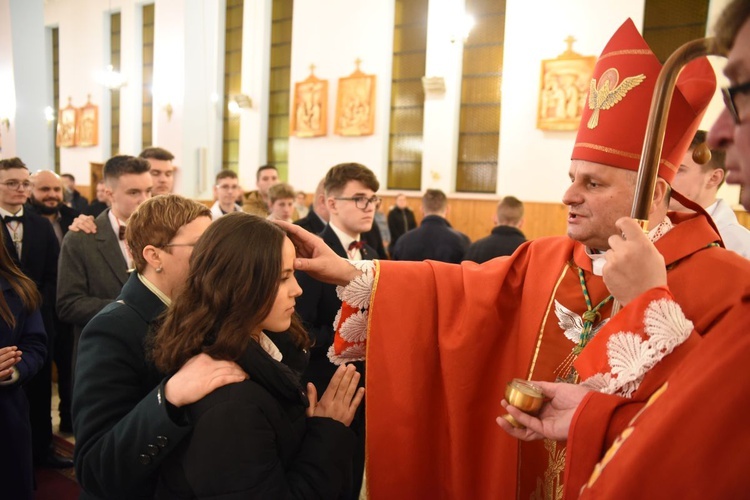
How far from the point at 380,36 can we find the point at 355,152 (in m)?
2.33

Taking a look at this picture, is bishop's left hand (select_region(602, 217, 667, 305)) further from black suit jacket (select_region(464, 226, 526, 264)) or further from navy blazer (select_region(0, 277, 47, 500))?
black suit jacket (select_region(464, 226, 526, 264))

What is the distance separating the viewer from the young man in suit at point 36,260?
368cm

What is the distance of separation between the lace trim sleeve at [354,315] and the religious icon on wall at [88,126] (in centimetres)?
1609

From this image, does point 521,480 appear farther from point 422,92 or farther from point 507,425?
point 422,92

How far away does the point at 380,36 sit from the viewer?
36.2 ft

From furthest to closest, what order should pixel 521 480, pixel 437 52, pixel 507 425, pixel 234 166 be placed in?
pixel 234 166 → pixel 437 52 → pixel 521 480 → pixel 507 425

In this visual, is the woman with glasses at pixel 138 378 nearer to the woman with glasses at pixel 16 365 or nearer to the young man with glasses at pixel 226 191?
the woman with glasses at pixel 16 365

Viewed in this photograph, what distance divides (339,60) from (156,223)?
10.3 m

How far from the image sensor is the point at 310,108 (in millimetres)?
11891

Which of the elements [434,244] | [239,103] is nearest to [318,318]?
[434,244]

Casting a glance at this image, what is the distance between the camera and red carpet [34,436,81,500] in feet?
10.8

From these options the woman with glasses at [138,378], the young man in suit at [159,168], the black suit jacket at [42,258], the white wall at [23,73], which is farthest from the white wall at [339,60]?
the woman with glasses at [138,378]

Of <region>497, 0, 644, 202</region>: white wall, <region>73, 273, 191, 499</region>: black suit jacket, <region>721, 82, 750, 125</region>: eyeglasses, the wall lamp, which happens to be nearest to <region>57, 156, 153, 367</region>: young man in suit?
<region>73, 273, 191, 499</region>: black suit jacket

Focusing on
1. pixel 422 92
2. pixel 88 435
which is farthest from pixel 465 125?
pixel 88 435
